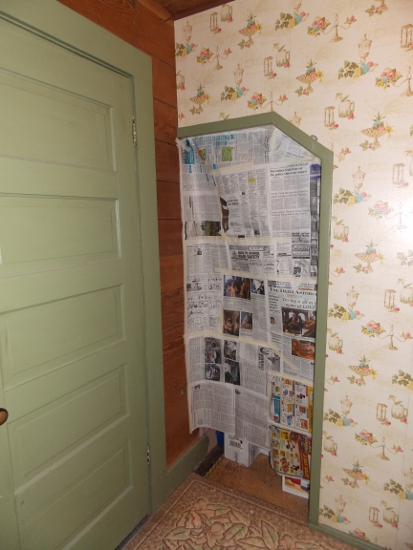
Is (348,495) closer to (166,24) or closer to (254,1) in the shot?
(254,1)

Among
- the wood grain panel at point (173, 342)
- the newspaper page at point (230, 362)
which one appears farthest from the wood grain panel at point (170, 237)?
the newspaper page at point (230, 362)

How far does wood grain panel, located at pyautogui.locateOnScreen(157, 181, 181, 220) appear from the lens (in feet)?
5.24

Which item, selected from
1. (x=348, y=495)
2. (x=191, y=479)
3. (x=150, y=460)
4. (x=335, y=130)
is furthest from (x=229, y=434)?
(x=335, y=130)

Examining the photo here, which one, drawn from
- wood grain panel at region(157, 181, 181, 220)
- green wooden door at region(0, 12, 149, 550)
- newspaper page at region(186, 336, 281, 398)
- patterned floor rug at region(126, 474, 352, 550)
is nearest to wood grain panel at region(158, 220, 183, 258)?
wood grain panel at region(157, 181, 181, 220)

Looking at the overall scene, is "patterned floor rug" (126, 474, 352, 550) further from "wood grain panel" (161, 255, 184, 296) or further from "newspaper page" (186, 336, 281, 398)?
"wood grain panel" (161, 255, 184, 296)

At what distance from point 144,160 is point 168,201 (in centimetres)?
25

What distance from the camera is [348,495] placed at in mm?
1488

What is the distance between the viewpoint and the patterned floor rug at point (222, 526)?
1516 mm

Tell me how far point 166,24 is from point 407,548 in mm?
2342

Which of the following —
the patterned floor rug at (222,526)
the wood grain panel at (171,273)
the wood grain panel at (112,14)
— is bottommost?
the patterned floor rug at (222,526)

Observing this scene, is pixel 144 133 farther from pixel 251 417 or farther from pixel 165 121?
pixel 251 417

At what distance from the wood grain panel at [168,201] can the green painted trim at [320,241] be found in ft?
0.85

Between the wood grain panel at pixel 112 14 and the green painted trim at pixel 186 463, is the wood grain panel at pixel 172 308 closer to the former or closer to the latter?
the green painted trim at pixel 186 463

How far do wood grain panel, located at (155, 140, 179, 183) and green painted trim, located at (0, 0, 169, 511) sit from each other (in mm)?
88
